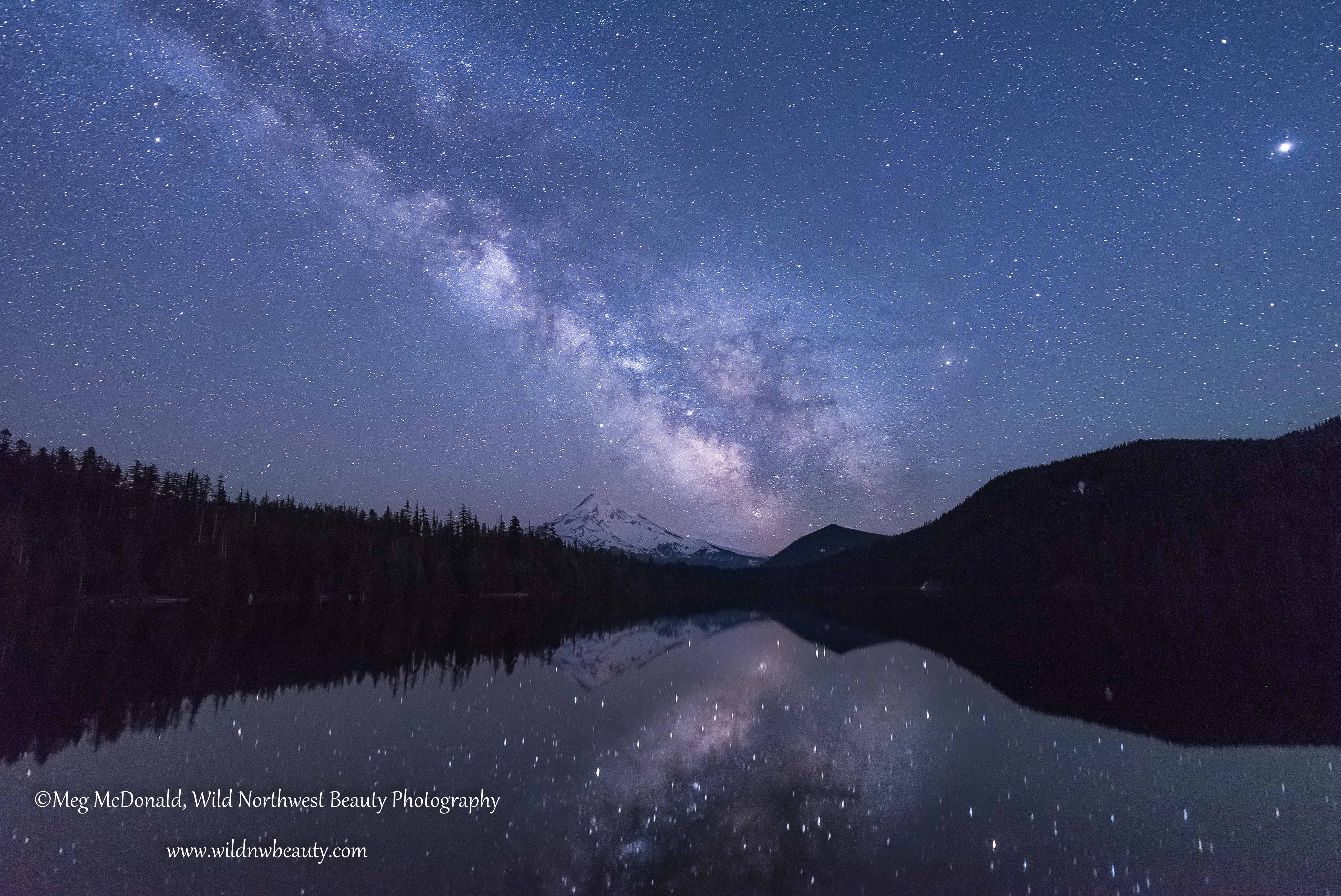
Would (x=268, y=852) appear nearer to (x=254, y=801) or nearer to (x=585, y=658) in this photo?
(x=254, y=801)

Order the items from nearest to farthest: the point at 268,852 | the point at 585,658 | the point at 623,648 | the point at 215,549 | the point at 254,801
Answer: the point at 268,852 < the point at 254,801 < the point at 585,658 < the point at 623,648 < the point at 215,549

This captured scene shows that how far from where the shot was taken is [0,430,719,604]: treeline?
3415 inches

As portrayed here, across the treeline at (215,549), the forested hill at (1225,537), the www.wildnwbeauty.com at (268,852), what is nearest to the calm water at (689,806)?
the www.wildnwbeauty.com at (268,852)

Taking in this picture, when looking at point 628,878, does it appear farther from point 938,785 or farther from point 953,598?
point 953,598

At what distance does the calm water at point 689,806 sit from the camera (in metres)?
8.54

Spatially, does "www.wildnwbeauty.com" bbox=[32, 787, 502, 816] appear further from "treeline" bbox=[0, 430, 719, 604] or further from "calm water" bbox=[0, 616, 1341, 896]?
"treeline" bbox=[0, 430, 719, 604]

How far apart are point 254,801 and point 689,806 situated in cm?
779

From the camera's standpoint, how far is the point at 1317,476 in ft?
510

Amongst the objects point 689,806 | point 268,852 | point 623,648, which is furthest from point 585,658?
point 268,852

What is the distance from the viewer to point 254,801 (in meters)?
11.7

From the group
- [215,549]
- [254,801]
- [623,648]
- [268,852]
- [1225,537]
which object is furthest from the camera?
[1225,537]

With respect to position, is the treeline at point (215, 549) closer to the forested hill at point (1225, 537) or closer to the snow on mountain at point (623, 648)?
the snow on mountain at point (623, 648)

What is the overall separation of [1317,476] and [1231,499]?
1688cm

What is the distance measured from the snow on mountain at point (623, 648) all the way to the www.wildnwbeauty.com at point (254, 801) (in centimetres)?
1274
